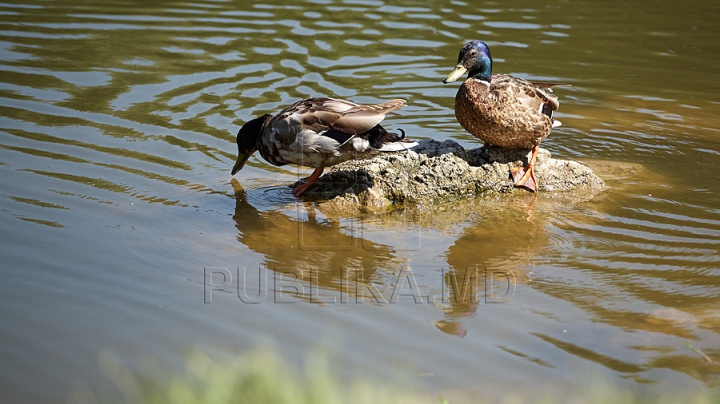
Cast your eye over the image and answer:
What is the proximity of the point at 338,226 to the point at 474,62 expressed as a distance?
1598 millimetres

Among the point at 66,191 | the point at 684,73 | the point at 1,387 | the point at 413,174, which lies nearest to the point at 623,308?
the point at 413,174

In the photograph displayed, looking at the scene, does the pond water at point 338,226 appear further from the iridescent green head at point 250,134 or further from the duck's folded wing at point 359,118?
the duck's folded wing at point 359,118

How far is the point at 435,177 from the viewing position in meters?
5.60

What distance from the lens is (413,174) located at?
562 cm

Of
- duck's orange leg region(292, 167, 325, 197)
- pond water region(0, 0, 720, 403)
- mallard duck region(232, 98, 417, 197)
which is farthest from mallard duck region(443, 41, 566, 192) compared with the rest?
duck's orange leg region(292, 167, 325, 197)

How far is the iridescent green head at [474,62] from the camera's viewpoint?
18.6ft

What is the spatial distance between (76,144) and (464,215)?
3.53 metres

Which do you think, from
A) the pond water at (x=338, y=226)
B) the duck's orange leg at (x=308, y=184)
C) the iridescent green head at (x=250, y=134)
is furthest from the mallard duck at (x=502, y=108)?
the iridescent green head at (x=250, y=134)

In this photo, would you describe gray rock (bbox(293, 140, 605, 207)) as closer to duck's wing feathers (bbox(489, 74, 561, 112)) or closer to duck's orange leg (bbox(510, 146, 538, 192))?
duck's orange leg (bbox(510, 146, 538, 192))

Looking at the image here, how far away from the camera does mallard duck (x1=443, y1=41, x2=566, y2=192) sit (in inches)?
217

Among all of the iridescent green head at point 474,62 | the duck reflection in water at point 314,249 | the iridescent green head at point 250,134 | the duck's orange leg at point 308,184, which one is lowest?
the duck reflection in water at point 314,249

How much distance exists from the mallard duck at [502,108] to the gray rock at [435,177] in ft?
0.42

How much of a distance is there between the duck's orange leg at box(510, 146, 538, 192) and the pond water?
0.10 meters

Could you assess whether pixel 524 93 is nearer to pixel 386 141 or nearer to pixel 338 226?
pixel 386 141
